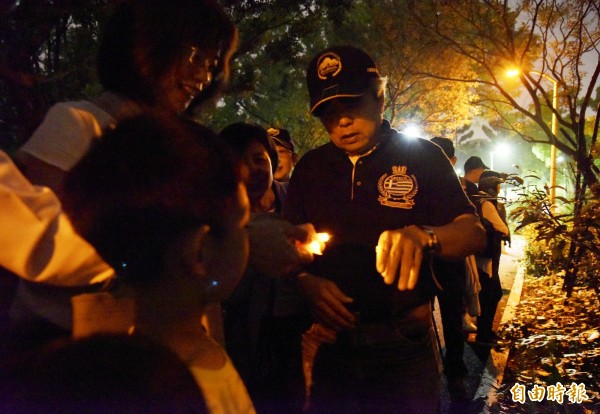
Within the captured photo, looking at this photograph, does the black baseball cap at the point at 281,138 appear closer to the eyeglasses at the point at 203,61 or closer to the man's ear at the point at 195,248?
the eyeglasses at the point at 203,61

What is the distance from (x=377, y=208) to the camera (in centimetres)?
219

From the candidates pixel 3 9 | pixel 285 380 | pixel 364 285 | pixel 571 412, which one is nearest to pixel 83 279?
pixel 364 285

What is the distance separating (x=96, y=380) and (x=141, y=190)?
37 centimetres

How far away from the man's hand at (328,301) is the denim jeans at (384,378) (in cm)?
16

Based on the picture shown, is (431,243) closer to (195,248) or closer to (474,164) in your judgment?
(195,248)

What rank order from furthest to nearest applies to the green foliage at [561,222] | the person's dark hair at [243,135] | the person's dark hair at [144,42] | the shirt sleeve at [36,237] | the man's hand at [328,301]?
the green foliage at [561,222], the person's dark hair at [243,135], the man's hand at [328,301], the person's dark hair at [144,42], the shirt sleeve at [36,237]

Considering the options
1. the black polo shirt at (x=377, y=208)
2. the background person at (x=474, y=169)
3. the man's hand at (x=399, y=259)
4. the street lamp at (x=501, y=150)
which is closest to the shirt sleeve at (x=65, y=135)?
the man's hand at (x=399, y=259)

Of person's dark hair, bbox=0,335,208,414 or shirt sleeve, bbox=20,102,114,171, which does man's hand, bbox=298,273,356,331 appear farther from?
shirt sleeve, bbox=20,102,114,171

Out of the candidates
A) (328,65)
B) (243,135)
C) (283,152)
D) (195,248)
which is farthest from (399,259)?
(283,152)

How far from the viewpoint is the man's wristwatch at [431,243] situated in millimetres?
1887

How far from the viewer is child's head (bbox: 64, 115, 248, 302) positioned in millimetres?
949

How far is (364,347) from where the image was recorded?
211 centimetres

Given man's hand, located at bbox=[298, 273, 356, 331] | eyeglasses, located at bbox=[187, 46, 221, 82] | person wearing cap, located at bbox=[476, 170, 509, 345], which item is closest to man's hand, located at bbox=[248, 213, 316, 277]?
eyeglasses, located at bbox=[187, 46, 221, 82]

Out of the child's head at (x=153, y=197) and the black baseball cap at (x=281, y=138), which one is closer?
the child's head at (x=153, y=197)
